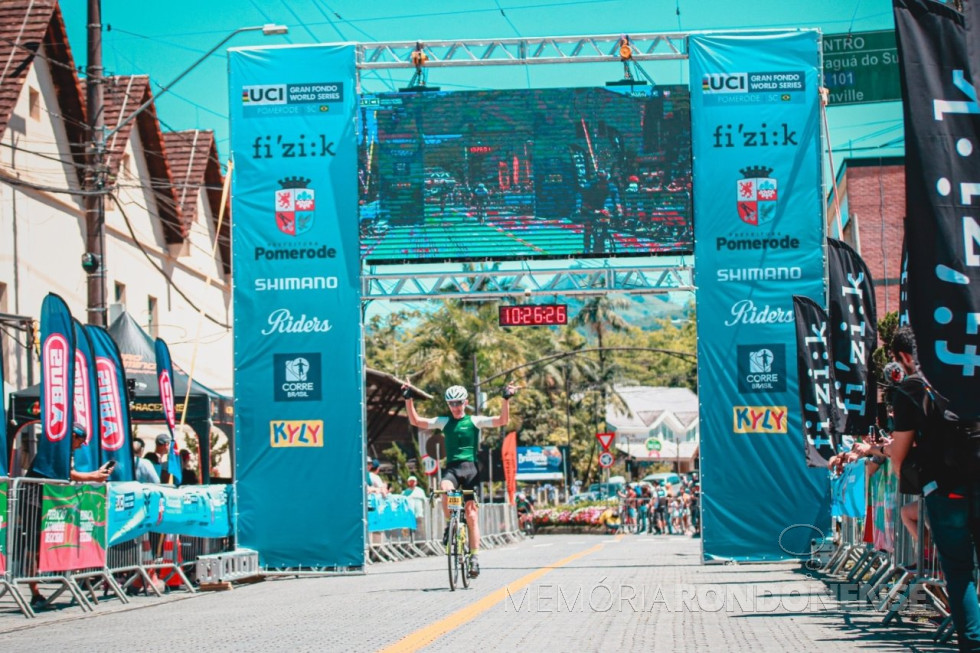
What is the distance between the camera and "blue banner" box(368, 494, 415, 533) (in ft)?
73.3

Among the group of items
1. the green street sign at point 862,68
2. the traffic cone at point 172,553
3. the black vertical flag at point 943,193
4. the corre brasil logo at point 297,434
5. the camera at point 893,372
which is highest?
the green street sign at point 862,68

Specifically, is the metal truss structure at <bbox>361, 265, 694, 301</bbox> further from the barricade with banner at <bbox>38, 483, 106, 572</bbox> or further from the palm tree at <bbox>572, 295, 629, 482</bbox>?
the palm tree at <bbox>572, 295, 629, 482</bbox>

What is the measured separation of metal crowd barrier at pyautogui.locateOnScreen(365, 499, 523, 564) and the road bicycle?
19.9 ft

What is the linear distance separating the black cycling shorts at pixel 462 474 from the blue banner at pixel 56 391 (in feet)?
12.6

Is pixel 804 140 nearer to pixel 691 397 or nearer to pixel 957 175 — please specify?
pixel 957 175

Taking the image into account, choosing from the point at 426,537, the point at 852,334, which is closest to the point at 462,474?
the point at 852,334

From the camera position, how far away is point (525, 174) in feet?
63.2

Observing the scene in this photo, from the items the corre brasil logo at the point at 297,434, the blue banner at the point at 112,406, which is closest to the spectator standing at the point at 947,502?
the blue banner at the point at 112,406

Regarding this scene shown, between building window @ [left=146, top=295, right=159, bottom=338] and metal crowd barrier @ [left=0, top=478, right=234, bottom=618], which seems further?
building window @ [left=146, top=295, right=159, bottom=338]

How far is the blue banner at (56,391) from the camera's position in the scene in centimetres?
1270

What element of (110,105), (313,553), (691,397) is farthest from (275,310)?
(691,397)

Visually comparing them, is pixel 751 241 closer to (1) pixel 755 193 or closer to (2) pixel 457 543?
(1) pixel 755 193

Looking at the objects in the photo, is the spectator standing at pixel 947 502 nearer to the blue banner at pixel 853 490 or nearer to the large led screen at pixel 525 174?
the blue banner at pixel 853 490

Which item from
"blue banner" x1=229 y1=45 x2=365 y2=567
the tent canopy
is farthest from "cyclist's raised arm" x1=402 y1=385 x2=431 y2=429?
the tent canopy
